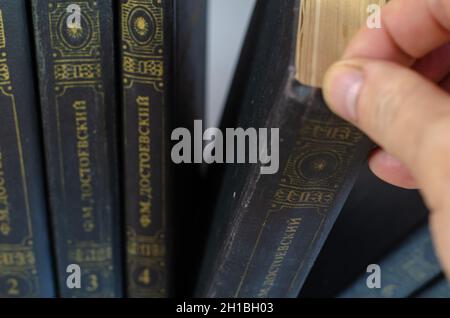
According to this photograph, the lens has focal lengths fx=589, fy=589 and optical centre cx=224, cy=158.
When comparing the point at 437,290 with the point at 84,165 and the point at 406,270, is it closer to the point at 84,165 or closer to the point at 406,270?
the point at 406,270

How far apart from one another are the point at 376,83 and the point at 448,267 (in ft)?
0.31

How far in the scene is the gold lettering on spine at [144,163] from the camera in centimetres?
41

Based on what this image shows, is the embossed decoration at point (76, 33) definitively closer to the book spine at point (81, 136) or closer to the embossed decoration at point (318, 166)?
the book spine at point (81, 136)

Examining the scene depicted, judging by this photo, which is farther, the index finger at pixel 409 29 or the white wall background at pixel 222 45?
the white wall background at pixel 222 45

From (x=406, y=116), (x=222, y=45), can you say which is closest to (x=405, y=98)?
(x=406, y=116)

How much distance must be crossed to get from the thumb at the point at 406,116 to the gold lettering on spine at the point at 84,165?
186 millimetres

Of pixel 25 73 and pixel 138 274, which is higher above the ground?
pixel 25 73

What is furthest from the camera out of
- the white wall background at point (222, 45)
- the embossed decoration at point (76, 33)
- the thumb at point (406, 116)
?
the white wall background at point (222, 45)

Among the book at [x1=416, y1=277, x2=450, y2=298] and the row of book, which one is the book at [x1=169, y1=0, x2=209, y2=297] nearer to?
the row of book

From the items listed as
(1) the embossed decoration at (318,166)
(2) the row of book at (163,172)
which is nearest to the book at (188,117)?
(2) the row of book at (163,172)

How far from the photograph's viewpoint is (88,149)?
1.39 feet

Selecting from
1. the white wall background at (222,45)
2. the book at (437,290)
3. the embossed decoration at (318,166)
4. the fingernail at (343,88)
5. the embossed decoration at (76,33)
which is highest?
the fingernail at (343,88)

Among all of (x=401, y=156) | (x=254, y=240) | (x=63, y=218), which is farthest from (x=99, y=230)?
(x=401, y=156)
